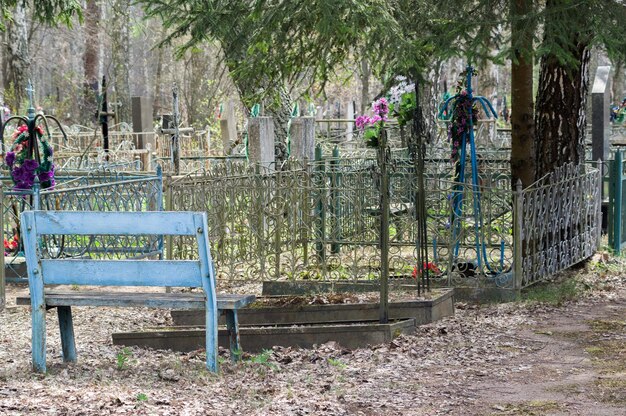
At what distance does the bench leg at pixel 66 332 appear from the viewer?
6625 mm

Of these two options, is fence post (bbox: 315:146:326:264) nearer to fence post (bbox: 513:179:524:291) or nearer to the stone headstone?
fence post (bbox: 513:179:524:291)

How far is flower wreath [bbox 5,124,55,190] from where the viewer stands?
1149cm

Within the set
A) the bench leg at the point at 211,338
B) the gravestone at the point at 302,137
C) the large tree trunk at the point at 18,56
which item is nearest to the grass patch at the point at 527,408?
the bench leg at the point at 211,338

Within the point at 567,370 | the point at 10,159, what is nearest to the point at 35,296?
the point at 567,370

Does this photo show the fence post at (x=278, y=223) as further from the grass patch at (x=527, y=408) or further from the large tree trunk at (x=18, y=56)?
the large tree trunk at (x=18, y=56)

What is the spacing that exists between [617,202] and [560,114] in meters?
2.27

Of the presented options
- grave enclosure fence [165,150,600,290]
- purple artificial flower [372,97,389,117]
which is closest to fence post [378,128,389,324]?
grave enclosure fence [165,150,600,290]

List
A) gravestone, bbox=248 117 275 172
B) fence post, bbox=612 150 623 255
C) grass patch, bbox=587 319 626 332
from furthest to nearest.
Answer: gravestone, bbox=248 117 275 172
fence post, bbox=612 150 623 255
grass patch, bbox=587 319 626 332

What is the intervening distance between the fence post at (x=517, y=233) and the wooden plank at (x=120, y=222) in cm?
441

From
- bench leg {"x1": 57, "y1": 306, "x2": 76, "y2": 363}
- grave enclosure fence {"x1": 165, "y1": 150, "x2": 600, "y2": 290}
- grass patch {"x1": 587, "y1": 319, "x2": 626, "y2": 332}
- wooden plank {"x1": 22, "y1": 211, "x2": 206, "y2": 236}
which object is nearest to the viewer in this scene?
wooden plank {"x1": 22, "y1": 211, "x2": 206, "y2": 236}

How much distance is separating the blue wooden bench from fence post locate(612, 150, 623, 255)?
763 centimetres

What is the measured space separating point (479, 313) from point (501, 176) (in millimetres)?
4178

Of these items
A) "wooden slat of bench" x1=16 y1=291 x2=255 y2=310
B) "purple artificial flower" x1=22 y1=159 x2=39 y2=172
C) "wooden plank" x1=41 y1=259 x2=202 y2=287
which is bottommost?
"wooden slat of bench" x1=16 y1=291 x2=255 y2=310

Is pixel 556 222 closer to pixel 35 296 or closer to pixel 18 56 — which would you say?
pixel 35 296
